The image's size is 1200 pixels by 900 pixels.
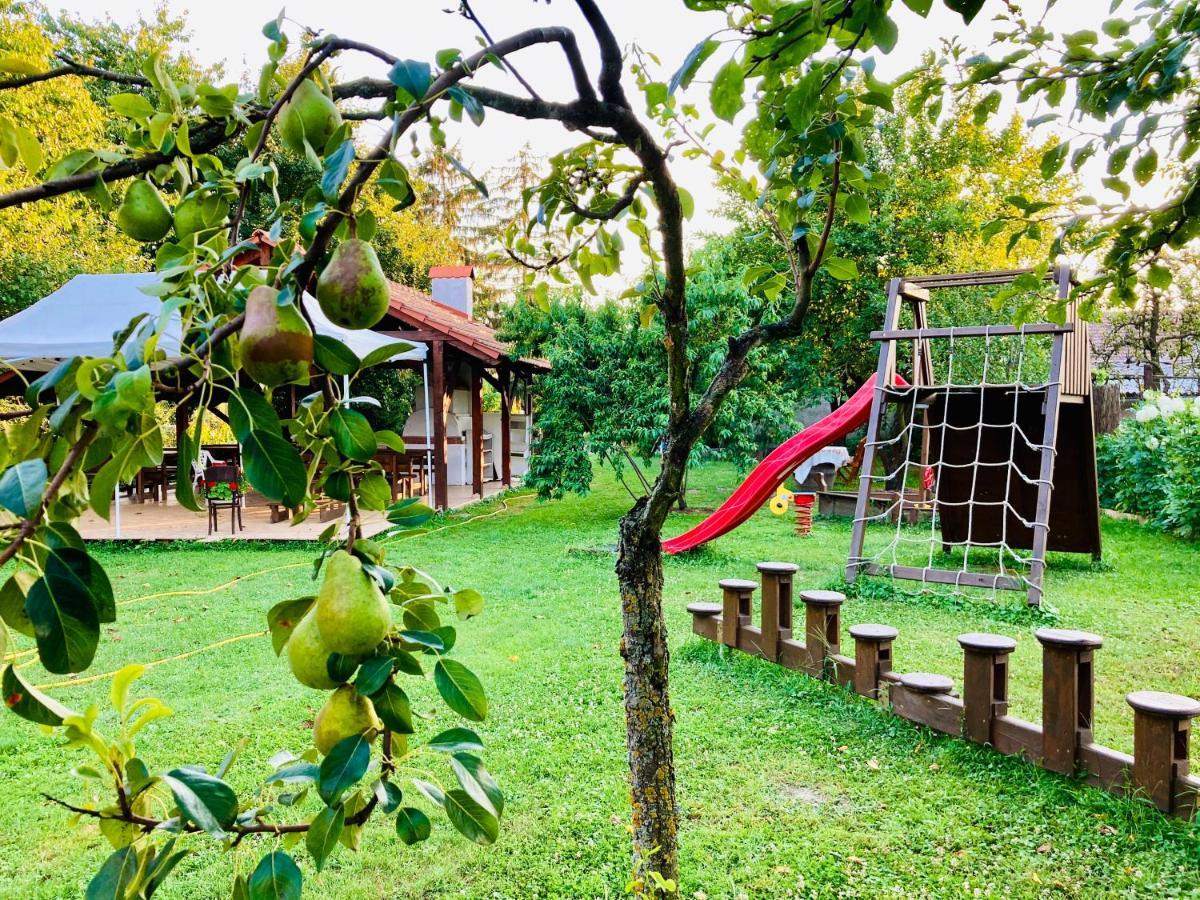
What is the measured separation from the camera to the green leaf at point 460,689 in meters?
0.69

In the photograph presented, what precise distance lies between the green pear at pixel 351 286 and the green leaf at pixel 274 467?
0.30 ft

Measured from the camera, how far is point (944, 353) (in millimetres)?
13250

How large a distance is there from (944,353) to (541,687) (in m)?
11.3

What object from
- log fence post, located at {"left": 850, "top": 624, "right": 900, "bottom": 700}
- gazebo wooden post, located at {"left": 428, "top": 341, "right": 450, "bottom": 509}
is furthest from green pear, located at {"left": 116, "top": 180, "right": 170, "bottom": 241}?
gazebo wooden post, located at {"left": 428, "top": 341, "right": 450, "bottom": 509}

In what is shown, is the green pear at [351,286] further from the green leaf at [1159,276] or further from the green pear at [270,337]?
the green leaf at [1159,276]

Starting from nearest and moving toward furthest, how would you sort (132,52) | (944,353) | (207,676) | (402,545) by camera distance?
(207,676) < (402,545) < (944,353) < (132,52)

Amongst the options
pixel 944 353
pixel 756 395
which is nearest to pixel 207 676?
pixel 756 395

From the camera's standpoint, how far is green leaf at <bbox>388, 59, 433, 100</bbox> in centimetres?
59

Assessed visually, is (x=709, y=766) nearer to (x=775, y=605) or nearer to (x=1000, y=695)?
(x=1000, y=695)

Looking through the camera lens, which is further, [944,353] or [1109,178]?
[944,353]

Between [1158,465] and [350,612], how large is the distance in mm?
11557

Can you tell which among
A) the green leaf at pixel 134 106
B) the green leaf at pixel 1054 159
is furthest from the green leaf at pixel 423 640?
the green leaf at pixel 1054 159

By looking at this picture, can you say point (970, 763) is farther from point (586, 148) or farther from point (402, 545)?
point (402, 545)

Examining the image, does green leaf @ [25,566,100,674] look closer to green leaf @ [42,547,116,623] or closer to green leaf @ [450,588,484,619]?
green leaf @ [42,547,116,623]
